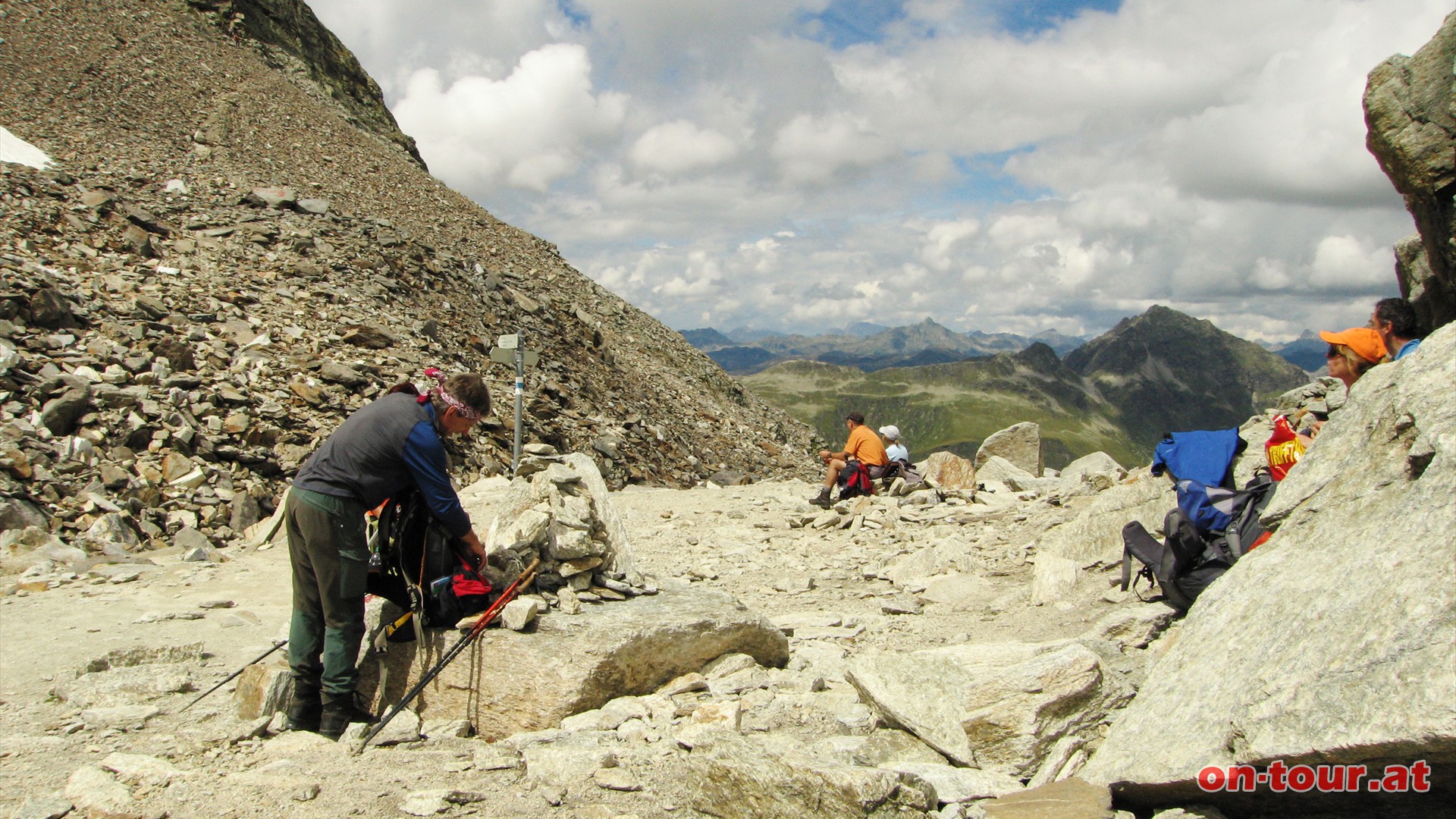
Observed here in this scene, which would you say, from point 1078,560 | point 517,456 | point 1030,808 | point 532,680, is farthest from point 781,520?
point 1030,808

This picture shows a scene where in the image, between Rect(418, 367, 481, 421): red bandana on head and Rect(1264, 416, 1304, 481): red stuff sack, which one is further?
Rect(1264, 416, 1304, 481): red stuff sack

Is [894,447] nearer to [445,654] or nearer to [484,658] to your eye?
[484,658]

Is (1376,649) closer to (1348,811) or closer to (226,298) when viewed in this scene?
(1348,811)

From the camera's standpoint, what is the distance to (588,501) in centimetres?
745

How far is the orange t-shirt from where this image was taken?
16.1 m

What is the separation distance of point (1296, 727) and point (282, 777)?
17.7ft

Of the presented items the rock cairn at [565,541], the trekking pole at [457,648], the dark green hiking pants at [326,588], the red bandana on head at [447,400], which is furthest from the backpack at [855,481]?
the dark green hiking pants at [326,588]

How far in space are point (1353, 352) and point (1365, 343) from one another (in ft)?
0.36

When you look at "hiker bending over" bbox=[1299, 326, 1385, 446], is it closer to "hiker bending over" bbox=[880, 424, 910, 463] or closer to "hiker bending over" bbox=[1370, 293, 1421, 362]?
"hiker bending over" bbox=[1370, 293, 1421, 362]

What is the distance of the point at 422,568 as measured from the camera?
237 inches

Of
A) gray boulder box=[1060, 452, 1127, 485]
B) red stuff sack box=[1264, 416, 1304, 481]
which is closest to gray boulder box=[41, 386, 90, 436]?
red stuff sack box=[1264, 416, 1304, 481]

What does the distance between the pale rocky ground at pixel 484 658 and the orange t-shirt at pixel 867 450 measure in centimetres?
153

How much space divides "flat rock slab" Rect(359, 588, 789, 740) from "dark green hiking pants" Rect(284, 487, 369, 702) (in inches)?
20.3

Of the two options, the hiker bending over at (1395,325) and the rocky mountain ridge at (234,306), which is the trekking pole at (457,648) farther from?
the rocky mountain ridge at (234,306)
